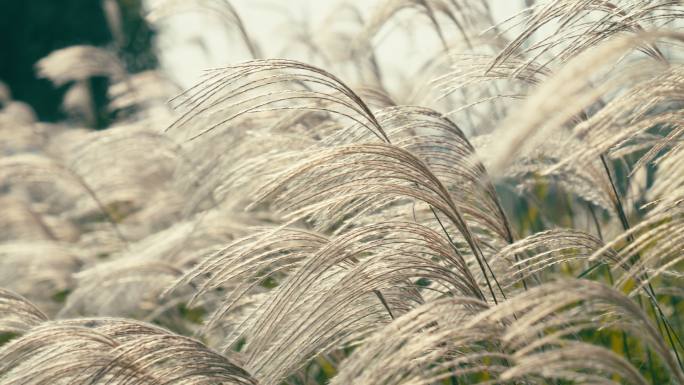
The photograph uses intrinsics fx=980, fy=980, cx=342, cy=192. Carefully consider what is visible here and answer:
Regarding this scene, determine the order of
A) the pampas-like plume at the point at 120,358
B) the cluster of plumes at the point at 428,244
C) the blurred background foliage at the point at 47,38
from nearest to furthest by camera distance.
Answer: the cluster of plumes at the point at 428,244, the pampas-like plume at the point at 120,358, the blurred background foliage at the point at 47,38

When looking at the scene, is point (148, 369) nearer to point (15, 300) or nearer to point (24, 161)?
point (15, 300)

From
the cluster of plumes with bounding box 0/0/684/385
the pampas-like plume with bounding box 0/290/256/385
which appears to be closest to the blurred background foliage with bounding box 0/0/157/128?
the cluster of plumes with bounding box 0/0/684/385

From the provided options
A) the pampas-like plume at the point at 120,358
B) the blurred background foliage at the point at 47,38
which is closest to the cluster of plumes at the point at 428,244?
the pampas-like plume at the point at 120,358

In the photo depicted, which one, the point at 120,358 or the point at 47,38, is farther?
the point at 47,38

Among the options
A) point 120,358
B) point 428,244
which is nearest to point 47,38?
point 120,358

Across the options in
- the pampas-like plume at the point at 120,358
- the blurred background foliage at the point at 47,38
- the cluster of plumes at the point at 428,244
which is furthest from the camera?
the blurred background foliage at the point at 47,38

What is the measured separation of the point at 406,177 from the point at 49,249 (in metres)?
2.97

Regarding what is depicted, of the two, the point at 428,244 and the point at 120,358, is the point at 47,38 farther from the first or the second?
the point at 428,244

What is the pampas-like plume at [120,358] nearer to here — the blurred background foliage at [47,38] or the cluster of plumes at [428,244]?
the cluster of plumes at [428,244]

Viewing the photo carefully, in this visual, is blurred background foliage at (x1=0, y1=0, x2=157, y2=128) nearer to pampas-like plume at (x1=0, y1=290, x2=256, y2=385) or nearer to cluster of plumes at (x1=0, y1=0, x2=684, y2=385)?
cluster of plumes at (x1=0, y1=0, x2=684, y2=385)

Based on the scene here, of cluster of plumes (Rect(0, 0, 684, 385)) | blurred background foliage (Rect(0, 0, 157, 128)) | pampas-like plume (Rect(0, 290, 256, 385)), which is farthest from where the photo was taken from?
blurred background foliage (Rect(0, 0, 157, 128))

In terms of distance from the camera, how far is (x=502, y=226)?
229 cm

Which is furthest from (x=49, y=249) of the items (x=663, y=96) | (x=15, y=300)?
(x=663, y=96)

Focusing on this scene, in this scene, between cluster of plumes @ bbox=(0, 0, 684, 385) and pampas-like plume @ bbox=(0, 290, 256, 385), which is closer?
cluster of plumes @ bbox=(0, 0, 684, 385)
